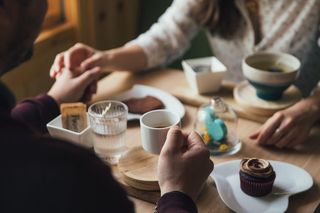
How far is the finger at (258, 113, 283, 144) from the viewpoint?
1.27 meters

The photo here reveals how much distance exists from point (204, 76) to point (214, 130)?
0.24m

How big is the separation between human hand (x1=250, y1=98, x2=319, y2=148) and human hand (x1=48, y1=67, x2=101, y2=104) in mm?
474

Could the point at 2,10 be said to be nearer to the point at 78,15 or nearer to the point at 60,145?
the point at 60,145

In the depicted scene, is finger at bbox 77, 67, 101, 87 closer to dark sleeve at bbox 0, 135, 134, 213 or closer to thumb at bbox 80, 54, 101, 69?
thumb at bbox 80, 54, 101, 69

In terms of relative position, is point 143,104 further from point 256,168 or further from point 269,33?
point 269,33

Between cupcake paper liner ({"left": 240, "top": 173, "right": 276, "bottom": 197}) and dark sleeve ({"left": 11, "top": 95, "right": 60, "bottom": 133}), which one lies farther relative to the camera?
dark sleeve ({"left": 11, "top": 95, "right": 60, "bottom": 133})

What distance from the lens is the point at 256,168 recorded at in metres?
1.10

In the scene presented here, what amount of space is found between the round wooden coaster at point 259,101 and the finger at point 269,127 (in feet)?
0.29

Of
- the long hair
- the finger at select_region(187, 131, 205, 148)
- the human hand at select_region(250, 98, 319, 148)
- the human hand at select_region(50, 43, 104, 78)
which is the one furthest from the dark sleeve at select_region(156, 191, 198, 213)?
the long hair

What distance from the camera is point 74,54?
151cm

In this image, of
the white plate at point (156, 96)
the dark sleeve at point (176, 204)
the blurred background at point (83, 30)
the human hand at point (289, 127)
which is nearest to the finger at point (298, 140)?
the human hand at point (289, 127)

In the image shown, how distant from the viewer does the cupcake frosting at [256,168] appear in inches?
42.8

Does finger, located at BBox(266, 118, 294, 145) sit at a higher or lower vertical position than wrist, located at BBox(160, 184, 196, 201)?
lower

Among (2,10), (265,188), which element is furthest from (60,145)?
(265,188)
